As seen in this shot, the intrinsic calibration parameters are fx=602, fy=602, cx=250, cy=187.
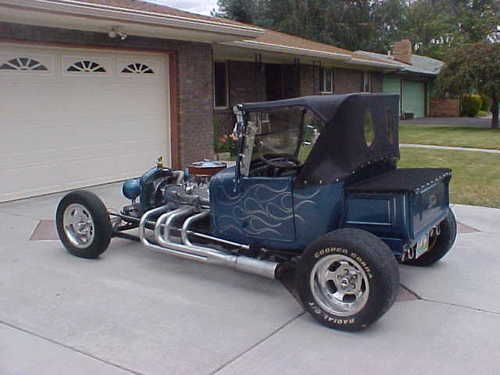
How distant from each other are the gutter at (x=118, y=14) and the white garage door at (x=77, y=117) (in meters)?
1.31

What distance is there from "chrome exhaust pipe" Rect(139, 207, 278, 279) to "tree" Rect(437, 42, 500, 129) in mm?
20306

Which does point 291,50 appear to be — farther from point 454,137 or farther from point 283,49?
point 454,137

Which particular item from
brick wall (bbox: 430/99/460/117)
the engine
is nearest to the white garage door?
the engine

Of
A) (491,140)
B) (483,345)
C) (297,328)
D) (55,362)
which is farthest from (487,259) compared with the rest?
(491,140)

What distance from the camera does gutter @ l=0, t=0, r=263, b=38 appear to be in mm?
8227

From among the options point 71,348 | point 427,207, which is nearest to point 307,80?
point 427,207

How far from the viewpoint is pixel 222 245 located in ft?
18.4

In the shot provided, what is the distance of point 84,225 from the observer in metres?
6.36

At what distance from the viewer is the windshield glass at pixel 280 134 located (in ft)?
16.6

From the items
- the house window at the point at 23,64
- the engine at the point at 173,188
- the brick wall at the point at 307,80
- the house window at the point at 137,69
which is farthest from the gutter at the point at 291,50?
the engine at the point at 173,188

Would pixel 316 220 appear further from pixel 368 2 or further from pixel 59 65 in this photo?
pixel 368 2

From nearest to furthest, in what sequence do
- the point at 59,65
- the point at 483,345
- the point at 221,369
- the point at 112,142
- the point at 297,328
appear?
the point at 221,369
the point at 483,345
the point at 297,328
the point at 59,65
the point at 112,142

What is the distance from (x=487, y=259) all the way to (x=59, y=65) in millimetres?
7431

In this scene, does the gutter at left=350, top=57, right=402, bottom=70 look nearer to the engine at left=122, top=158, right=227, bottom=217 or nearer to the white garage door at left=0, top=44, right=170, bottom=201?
the white garage door at left=0, top=44, right=170, bottom=201
